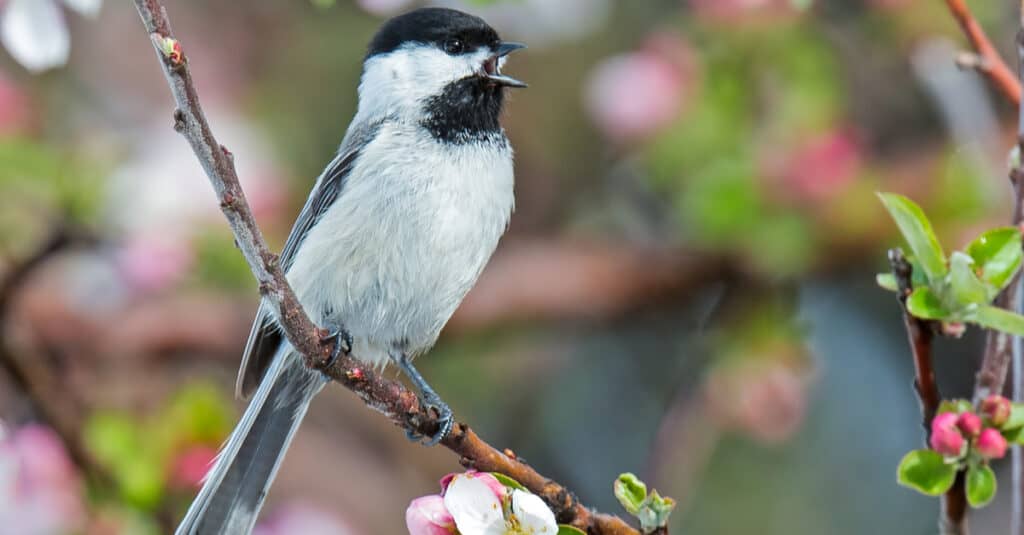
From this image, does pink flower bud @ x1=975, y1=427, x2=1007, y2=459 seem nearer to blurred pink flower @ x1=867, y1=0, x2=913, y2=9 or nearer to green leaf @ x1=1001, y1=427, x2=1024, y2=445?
green leaf @ x1=1001, y1=427, x2=1024, y2=445

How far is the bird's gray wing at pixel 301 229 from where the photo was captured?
2.02 meters

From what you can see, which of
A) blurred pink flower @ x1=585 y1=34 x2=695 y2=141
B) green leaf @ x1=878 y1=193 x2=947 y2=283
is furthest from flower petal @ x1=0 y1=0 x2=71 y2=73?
blurred pink flower @ x1=585 y1=34 x2=695 y2=141

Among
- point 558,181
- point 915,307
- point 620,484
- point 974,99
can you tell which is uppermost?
point 915,307

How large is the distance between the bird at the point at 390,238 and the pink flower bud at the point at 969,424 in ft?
2.60

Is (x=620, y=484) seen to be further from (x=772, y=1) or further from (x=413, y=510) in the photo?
(x=772, y=1)

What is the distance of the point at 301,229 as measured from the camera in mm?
2152

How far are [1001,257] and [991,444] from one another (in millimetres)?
204

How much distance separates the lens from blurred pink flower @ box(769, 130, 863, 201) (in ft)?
9.46

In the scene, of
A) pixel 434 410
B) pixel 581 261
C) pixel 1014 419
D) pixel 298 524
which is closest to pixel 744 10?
pixel 581 261

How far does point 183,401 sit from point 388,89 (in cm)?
77

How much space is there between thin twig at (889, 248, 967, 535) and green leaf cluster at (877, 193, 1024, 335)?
20 millimetres

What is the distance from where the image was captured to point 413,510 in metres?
1.21

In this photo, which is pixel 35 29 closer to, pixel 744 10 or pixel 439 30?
pixel 439 30

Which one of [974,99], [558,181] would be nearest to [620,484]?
[974,99]
